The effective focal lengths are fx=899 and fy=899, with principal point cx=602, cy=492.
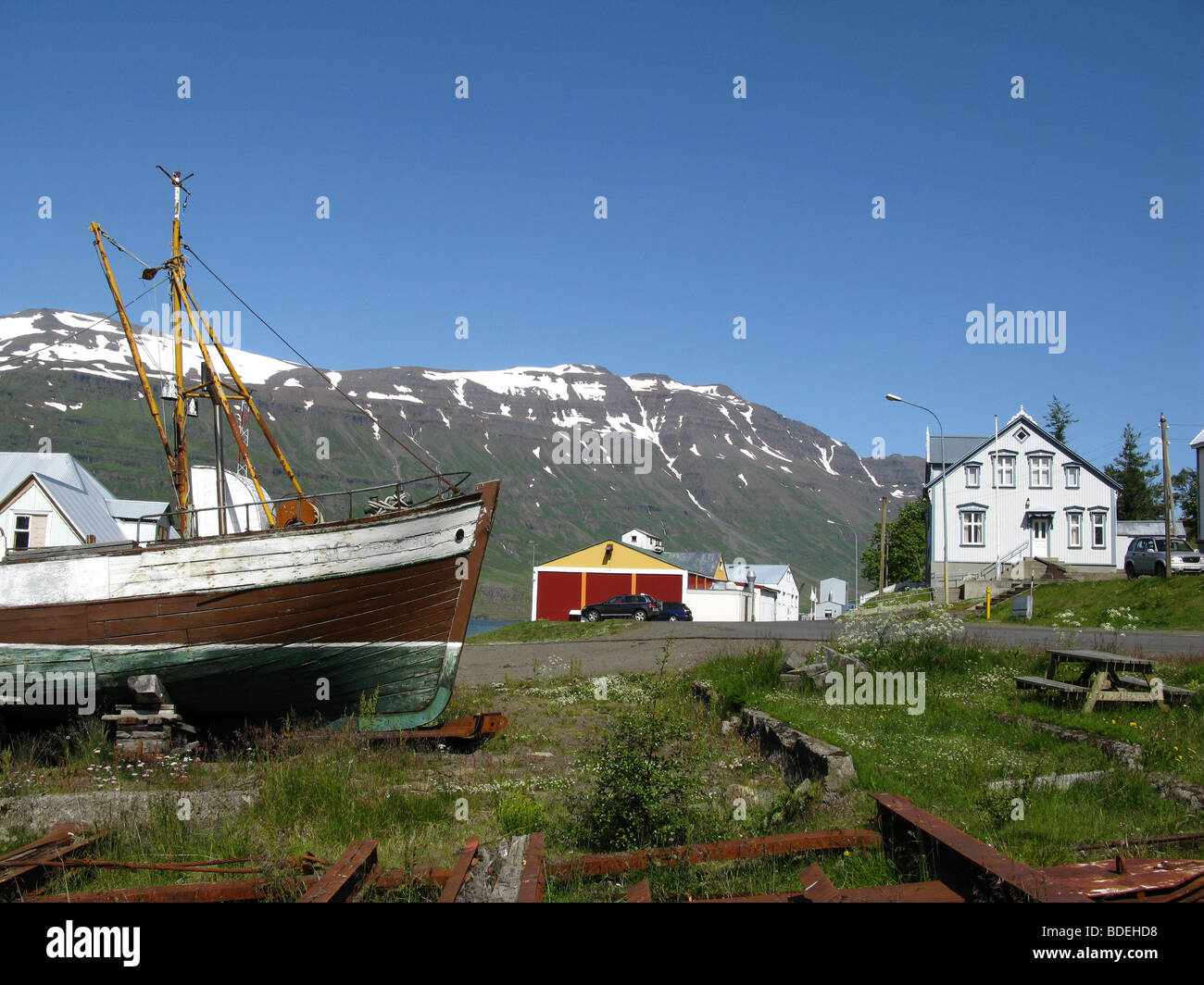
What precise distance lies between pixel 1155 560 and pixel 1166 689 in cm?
3021

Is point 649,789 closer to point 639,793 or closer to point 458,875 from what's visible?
point 639,793

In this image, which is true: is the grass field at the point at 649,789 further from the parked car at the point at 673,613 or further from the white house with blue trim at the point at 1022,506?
the white house with blue trim at the point at 1022,506

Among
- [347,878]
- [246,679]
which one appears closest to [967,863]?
[347,878]

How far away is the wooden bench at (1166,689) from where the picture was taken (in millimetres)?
9258

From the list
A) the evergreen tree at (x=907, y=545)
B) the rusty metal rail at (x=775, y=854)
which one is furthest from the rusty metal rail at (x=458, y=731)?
the evergreen tree at (x=907, y=545)

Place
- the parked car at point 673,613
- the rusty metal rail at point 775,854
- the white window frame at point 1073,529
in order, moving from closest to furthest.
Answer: the rusty metal rail at point 775,854 → the parked car at point 673,613 → the white window frame at point 1073,529

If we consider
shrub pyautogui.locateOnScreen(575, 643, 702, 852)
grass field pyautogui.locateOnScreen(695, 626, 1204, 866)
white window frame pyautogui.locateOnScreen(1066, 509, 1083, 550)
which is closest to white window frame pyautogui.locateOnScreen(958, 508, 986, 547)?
white window frame pyautogui.locateOnScreen(1066, 509, 1083, 550)

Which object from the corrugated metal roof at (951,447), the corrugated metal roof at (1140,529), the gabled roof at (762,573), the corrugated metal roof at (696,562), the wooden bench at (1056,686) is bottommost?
the gabled roof at (762,573)

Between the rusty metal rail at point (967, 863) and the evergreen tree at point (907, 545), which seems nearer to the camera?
the rusty metal rail at point (967, 863)

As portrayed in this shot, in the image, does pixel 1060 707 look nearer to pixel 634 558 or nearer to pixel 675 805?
pixel 675 805

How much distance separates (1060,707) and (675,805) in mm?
5510

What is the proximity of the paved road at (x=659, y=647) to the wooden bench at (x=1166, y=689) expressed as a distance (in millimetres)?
3550
